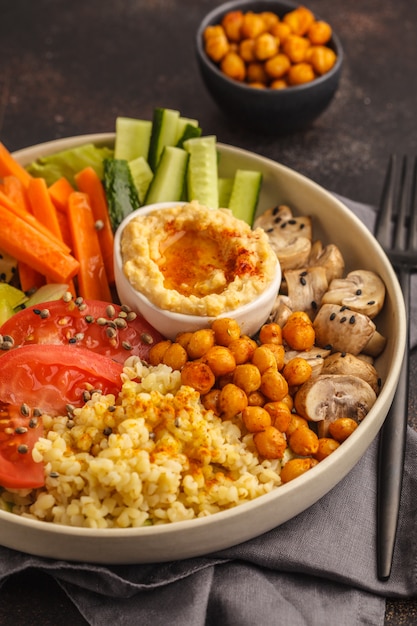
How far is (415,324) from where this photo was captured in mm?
4934

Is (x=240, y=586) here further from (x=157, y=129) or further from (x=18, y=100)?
(x=18, y=100)

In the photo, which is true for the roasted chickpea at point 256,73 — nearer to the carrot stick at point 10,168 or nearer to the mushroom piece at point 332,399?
the carrot stick at point 10,168

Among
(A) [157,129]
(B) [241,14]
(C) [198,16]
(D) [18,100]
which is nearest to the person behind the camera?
(A) [157,129]

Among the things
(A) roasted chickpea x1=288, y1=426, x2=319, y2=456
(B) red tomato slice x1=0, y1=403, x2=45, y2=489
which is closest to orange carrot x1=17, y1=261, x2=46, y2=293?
(B) red tomato slice x1=0, y1=403, x2=45, y2=489

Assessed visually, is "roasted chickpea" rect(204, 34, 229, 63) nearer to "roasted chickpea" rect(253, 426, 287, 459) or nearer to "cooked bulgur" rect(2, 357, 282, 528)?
"cooked bulgur" rect(2, 357, 282, 528)

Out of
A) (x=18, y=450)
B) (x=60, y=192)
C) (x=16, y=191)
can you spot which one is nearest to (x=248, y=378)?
(x=18, y=450)

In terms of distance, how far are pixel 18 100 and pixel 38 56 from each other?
23.0 inches

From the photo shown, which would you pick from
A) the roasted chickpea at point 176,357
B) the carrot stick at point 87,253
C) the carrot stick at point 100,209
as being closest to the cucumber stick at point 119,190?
the carrot stick at point 100,209

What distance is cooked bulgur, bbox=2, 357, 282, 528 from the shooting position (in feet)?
11.4

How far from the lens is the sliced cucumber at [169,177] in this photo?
5.02 m

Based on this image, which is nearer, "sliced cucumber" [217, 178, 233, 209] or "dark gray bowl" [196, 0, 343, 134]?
"sliced cucumber" [217, 178, 233, 209]

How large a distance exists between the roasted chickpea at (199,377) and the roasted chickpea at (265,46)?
2.87 m

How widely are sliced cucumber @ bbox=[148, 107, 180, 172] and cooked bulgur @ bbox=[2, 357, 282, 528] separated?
2024 mm

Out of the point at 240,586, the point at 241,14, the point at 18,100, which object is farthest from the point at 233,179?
the point at 240,586
